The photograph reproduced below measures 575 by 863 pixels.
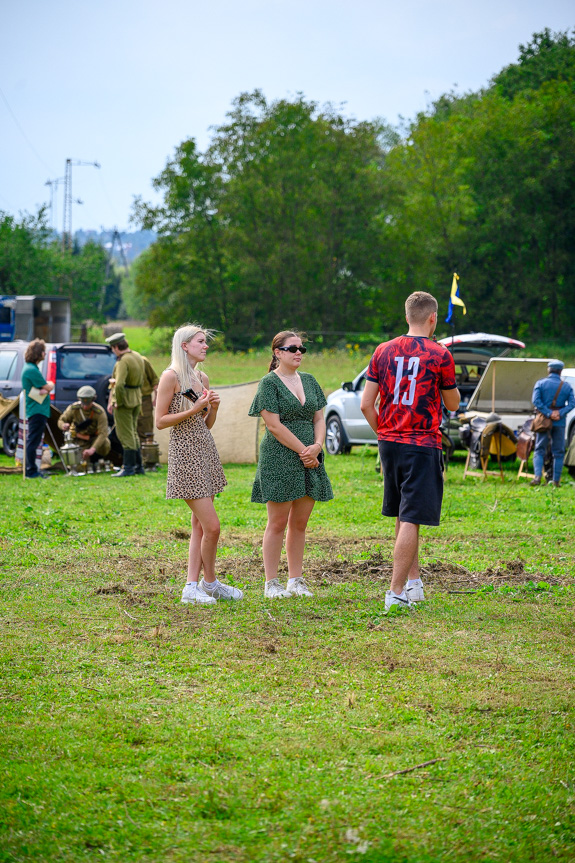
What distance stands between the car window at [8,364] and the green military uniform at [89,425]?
9.92 ft

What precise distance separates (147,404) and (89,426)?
3.21 feet

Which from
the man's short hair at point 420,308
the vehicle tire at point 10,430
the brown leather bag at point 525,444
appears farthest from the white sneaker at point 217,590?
the vehicle tire at point 10,430

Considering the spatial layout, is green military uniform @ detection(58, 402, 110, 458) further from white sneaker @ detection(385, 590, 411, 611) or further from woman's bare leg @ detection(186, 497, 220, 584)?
white sneaker @ detection(385, 590, 411, 611)

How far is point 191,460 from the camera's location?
6.63 metres

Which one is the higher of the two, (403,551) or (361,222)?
(361,222)

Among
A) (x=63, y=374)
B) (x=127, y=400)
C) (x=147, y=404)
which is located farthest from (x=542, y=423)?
(x=63, y=374)

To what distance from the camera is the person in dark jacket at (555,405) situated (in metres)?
13.2

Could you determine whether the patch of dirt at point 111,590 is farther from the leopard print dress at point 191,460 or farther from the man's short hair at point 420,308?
the man's short hair at point 420,308

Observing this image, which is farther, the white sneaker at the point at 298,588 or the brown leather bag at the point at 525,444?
the brown leather bag at the point at 525,444

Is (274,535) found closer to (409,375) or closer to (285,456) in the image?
(285,456)

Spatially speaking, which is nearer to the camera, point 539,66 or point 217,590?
point 217,590

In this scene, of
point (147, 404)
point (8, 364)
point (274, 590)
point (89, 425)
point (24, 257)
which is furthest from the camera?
point (24, 257)

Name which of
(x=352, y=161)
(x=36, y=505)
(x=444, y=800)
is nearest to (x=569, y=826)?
(x=444, y=800)

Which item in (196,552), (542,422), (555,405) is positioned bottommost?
(196,552)
